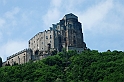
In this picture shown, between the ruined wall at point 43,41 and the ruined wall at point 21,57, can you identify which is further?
the ruined wall at point 43,41

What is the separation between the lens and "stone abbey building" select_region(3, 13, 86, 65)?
111 meters

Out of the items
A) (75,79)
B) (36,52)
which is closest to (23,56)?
(36,52)

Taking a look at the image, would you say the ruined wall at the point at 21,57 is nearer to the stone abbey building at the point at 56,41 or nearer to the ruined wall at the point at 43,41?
the stone abbey building at the point at 56,41

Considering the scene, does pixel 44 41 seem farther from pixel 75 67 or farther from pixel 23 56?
pixel 75 67

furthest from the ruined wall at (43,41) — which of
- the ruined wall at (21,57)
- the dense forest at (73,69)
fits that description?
the dense forest at (73,69)

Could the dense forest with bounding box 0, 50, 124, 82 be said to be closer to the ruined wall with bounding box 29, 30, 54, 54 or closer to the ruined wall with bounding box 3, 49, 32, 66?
the ruined wall with bounding box 3, 49, 32, 66

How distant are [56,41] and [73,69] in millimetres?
25064

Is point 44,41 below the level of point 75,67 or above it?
above

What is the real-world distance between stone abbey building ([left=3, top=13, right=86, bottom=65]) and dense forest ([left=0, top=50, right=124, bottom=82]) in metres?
9.58

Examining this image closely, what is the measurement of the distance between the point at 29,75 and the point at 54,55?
1924 centimetres

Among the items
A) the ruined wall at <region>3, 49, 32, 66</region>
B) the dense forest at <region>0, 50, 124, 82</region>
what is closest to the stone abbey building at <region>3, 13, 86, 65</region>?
the ruined wall at <region>3, 49, 32, 66</region>

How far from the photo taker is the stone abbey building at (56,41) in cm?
11106

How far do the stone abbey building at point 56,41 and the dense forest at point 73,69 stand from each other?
9577 millimetres

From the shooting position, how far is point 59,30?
116 metres
